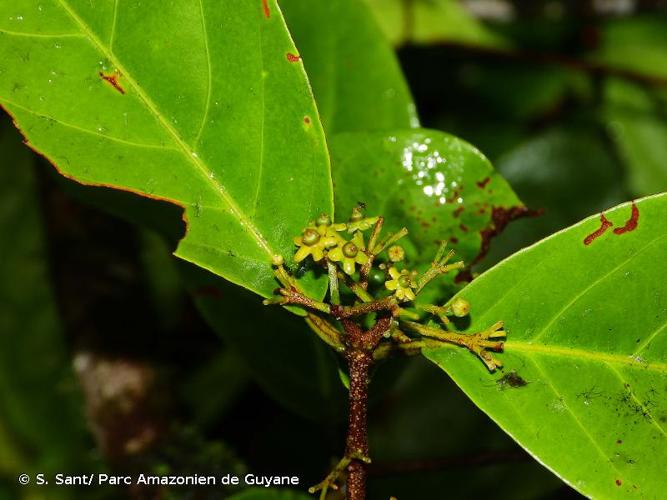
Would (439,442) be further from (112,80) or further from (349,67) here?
(112,80)

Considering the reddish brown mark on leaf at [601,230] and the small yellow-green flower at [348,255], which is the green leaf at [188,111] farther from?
the reddish brown mark on leaf at [601,230]

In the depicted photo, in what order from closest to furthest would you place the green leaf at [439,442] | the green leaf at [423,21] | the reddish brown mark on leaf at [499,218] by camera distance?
the reddish brown mark on leaf at [499,218], the green leaf at [439,442], the green leaf at [423,21]

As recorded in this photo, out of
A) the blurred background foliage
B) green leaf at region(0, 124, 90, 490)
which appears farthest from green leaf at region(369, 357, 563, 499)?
green leaf at region(0, 124, 90, 490)

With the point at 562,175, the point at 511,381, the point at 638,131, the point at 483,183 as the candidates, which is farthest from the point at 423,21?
the point at 511,381

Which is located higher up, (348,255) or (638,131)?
(638,131)

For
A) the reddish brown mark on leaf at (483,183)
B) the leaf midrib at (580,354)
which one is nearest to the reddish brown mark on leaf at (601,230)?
the leaf midrib at (580,354)

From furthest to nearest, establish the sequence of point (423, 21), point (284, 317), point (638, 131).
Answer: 1. point (638, 131)
2. point (423, 21)
3. point (284, 317)
